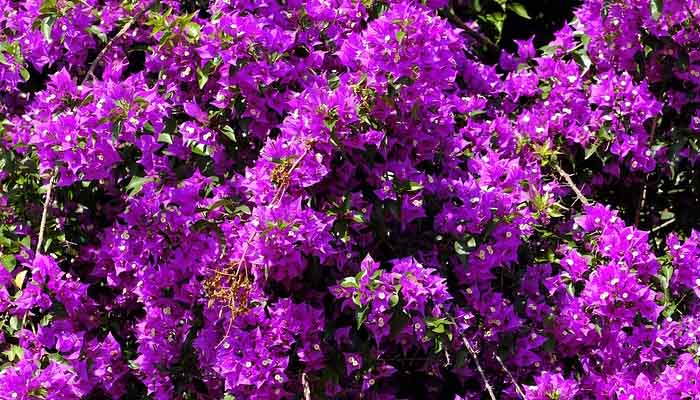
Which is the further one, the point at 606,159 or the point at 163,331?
the point at 606,159

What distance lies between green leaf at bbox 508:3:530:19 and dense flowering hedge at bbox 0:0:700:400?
1.90 feet

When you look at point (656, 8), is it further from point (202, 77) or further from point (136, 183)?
point (136, 183)

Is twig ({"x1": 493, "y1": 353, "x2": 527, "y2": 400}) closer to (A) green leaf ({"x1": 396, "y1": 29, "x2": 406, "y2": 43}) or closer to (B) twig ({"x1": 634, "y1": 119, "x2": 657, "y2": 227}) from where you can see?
(B) twig ({"x1": 634, "y1": 119, "x2": 657, "y2": 227})

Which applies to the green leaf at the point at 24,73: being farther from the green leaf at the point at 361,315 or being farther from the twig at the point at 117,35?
the green leaf at the point at 361,315

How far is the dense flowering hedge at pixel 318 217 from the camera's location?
272cm

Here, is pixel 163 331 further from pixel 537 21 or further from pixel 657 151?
pixel 537 21

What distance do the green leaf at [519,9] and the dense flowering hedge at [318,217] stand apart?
1.90ft

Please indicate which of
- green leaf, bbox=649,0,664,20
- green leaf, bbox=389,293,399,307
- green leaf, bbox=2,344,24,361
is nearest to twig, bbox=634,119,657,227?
green leaf, bbox=649,0,664,20

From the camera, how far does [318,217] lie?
106 inches

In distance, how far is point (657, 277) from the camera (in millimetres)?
3072

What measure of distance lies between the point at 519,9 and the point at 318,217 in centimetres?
168

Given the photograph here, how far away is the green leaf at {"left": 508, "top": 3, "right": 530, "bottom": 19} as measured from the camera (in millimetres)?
3907

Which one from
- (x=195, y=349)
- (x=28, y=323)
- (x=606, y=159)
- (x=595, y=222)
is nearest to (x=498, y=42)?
(x=606, y=159)

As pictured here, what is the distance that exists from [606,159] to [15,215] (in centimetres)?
195
